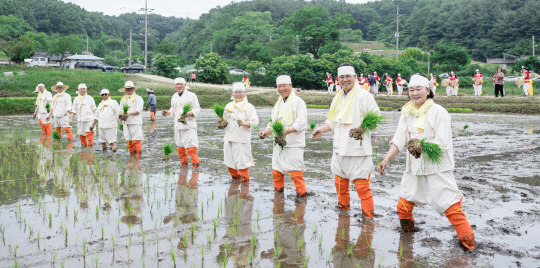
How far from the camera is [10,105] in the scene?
27125 millimetres

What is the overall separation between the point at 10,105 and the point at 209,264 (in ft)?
87.8

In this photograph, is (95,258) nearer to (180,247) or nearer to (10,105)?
(180,247)

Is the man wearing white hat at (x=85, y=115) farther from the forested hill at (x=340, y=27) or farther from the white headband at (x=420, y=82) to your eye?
the forested hill at (x=340, y=27)

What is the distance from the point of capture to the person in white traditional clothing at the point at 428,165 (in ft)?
16.1

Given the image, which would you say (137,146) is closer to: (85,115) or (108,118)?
(108,118)

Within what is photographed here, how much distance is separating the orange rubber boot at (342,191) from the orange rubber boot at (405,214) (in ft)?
3.20

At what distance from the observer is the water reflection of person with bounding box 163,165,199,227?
623cm

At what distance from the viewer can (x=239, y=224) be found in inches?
235

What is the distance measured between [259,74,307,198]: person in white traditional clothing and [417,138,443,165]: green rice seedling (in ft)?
7.96

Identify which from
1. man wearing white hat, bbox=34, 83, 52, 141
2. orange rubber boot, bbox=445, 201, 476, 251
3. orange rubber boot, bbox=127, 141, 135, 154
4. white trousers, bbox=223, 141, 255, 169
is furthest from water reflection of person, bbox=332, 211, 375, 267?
man wearing white hat, bbox=34, 83, 52, 141

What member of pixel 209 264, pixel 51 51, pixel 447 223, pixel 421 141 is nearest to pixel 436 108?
pixel 421 141

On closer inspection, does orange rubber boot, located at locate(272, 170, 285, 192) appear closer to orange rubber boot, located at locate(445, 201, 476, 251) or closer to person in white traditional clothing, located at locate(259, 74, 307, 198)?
person in white traditional clothing, located at locate(259, 74, 307, 198)

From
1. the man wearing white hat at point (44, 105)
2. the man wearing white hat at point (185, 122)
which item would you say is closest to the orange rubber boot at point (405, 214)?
the man wearing white hat at point (185, 122)

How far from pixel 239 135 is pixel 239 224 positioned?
2743mm
